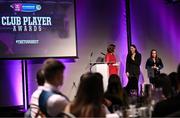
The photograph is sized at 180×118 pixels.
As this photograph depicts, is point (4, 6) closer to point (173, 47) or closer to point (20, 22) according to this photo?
point (20, 22)

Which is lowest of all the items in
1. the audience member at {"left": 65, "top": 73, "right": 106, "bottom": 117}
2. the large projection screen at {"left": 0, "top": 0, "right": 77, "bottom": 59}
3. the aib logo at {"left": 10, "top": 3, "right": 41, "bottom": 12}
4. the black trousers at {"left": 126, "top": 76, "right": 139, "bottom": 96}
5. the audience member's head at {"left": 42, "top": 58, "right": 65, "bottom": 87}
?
the black trousers at {"left": 126, "top": 76, "right": 139, "bottom": 96}

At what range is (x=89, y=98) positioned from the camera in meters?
2.67

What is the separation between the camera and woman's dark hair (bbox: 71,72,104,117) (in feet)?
8.61

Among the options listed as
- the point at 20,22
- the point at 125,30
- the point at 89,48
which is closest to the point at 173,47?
the point at 125,30

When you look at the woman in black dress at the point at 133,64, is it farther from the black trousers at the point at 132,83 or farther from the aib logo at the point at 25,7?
the aib logo at the point at 25,7

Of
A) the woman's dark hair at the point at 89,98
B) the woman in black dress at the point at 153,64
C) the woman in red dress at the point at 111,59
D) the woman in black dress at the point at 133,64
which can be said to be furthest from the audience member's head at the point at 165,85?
the woman in black dress at the point at 153,64

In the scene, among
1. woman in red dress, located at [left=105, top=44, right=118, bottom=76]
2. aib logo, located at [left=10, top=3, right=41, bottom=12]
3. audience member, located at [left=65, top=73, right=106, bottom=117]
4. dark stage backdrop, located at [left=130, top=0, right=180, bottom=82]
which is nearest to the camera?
audience member, located at [left=65, top=73, right=106, bottom=117]

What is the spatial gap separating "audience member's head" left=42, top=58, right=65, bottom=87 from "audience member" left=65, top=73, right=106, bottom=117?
0.17 m

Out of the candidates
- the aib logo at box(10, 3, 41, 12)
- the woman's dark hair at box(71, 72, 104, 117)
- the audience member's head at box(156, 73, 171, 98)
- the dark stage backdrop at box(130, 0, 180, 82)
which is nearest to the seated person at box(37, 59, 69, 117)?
the woman's dark hair at box(71, 72, 104, 117)

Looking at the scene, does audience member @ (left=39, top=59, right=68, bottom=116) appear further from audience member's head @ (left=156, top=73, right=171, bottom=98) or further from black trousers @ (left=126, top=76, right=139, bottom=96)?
black trousers @ (left=126, top=76, right=139, bottom=96)

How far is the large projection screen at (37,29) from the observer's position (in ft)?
28.3

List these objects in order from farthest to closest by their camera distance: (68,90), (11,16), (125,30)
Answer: (125,30) → (68,90) → (11,16)

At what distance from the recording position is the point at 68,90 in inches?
372

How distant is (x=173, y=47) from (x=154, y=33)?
70cm
